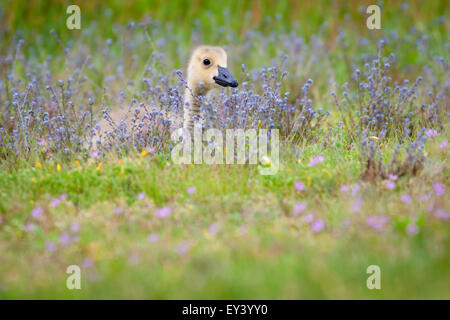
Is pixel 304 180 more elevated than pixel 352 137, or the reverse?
pixel 352 137

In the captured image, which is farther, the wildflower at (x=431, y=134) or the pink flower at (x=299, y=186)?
the wildflower at (x=431, y=134)

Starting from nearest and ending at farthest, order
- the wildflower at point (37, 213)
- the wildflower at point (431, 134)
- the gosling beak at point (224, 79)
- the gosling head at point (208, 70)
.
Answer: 1. the wildflower at point (37, 213)
2. the wildflower at point (431, 134)
3. the gosling beak at point (224, 79)
4. the gosling head at point (208, 70)

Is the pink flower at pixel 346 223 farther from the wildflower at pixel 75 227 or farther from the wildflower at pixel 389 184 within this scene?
the wildflower at pixel 75 227

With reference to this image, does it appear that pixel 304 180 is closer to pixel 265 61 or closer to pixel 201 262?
pixel 201 262

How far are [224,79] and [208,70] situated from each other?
351mm

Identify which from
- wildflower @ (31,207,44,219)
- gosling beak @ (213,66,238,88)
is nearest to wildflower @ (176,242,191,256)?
wildflower @ (31,207,44,219)

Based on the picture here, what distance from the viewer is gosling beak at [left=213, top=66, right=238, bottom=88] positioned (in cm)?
512

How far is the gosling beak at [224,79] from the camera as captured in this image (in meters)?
5.12

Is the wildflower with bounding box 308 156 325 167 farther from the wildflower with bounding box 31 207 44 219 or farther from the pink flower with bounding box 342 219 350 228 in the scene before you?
the wildflower with bounding box 31 207 44 219

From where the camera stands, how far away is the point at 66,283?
3209 millimetres

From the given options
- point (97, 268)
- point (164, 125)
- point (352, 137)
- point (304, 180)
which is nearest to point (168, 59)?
point (164, 125)

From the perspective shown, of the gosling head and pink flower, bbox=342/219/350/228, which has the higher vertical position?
the gosling head

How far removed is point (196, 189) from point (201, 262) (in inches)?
43.6

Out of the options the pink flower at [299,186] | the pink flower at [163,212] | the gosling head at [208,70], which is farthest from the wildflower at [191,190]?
the gosling head at [208,70]
